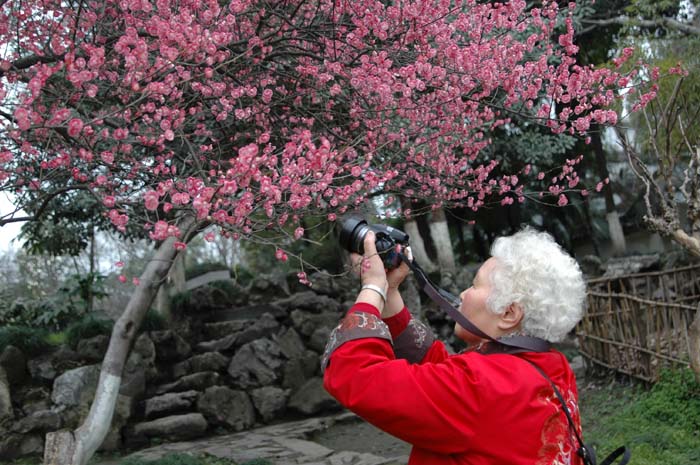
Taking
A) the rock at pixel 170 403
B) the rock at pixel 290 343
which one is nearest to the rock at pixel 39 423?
the rock at pixel 170 403

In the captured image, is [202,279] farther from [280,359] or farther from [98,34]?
[98,34]

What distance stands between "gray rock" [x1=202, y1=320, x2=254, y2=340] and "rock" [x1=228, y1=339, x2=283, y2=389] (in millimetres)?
723

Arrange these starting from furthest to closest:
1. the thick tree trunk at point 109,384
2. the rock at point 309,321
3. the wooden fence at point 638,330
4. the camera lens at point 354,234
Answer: the rock at point 309,321 → the wooden fence at point 638,330 → the thick tree trunk at point 109,384 → the camera lens at point 354,234

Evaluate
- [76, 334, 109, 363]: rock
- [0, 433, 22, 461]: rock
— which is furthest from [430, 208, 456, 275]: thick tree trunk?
[0, 433, 22, 461]: rock

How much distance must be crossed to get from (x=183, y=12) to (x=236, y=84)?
3.47 feet

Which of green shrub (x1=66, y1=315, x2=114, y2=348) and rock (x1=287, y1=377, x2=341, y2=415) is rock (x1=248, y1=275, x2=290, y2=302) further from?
green shrub (x1=66, y1=315, x2=114, y2=348)

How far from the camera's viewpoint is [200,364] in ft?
30.0

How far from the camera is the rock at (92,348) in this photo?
28.0ft

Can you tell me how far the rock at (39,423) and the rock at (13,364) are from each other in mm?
850

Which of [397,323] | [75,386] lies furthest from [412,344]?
[75,386]

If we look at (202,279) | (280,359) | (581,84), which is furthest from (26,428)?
(202,279)

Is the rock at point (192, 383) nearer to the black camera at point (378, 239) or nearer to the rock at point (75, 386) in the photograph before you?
the rock at point (75, 386)

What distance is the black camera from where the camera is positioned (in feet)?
5.73

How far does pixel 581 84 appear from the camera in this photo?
4.96 metres
